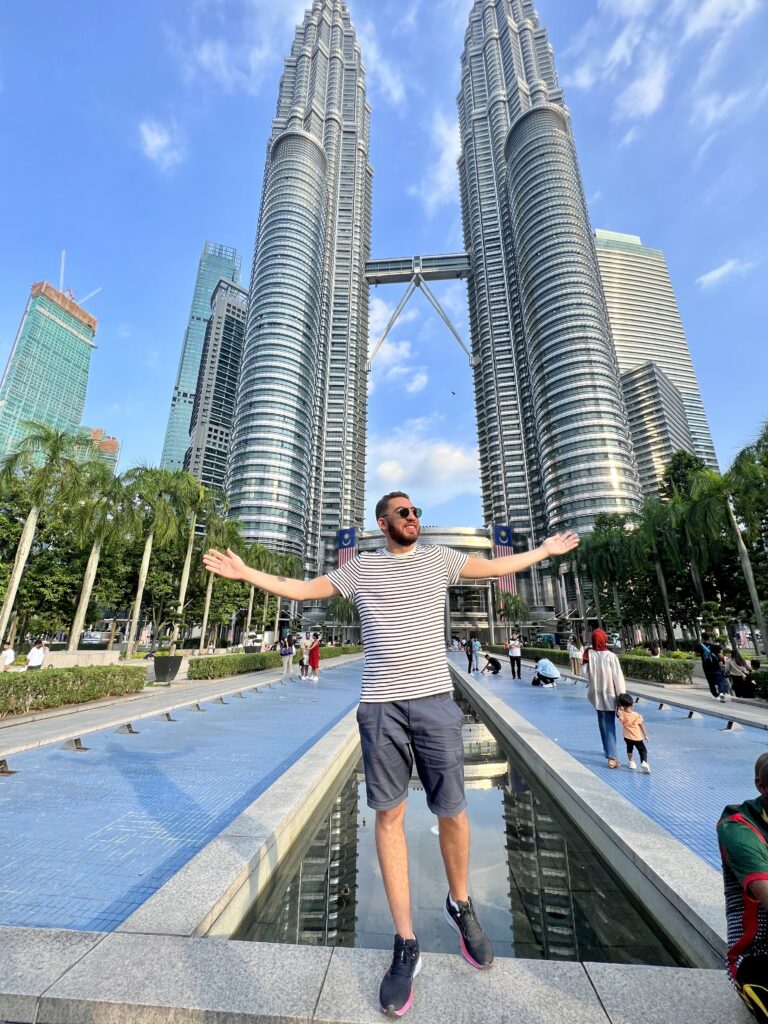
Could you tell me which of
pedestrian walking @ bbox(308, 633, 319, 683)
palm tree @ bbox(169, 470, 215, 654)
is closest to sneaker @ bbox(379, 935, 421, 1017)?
pedestrian walking @ bbox(308, 633, 319, 683)

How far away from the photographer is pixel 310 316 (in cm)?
10794

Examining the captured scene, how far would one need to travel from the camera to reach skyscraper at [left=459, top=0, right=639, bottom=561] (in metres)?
87.8

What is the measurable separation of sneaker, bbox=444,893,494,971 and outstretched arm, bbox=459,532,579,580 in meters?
1.62

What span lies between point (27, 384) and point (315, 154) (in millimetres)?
104355

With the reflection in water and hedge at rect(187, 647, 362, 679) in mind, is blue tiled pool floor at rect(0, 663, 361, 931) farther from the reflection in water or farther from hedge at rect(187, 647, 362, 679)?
hedge at rect(187, 647, 362, 679)

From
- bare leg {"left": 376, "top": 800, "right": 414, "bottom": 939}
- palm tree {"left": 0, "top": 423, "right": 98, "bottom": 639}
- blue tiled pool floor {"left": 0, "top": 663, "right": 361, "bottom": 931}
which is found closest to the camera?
bare leg {"left": 376, "top": 800, "right": 414, "bottom": 939}

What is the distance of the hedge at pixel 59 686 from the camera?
367 inches

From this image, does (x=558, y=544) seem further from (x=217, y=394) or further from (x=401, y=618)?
(x=217, y=394)

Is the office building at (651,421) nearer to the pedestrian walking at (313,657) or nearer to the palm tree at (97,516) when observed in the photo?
the pedestrian walking at (313,657)

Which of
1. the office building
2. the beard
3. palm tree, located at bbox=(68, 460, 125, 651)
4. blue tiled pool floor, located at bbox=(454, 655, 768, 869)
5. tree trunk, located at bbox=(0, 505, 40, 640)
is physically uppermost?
the office building

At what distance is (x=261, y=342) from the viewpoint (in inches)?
3927

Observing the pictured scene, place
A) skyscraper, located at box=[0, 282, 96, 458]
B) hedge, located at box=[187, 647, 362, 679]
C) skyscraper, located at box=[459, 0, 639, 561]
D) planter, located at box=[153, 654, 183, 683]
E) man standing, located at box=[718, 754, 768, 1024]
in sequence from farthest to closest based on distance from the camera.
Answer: skyscraper, located at box=[0, 282, 96, 458] < skyscraper, located at box=[459, 0, 639, 561] < hedge, located at box=[187, 647, 362, 679] < planter, located at box=[153, 654, 183, 683] < man standing, located at box=[718, 754, 768, 1024]

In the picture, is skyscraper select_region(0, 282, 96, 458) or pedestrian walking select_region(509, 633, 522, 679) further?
skyscraper select_region(0, 282, 96, 458)

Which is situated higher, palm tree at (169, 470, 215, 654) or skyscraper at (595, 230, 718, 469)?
skyscraper at (595, 230, 718, 469)
